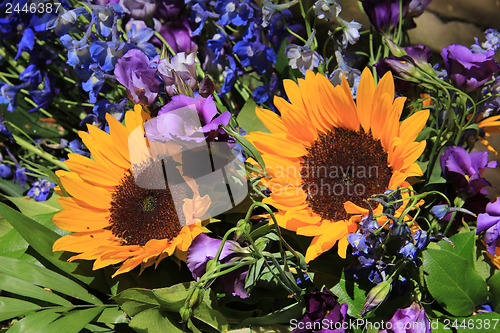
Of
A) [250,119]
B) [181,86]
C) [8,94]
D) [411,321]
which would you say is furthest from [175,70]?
[8,94]

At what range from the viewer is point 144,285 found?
0.60 metres

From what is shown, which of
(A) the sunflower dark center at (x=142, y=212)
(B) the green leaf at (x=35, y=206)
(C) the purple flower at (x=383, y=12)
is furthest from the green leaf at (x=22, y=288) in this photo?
(C) the purple flower at (x=383, y=12)

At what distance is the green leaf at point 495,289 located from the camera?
1.69ft

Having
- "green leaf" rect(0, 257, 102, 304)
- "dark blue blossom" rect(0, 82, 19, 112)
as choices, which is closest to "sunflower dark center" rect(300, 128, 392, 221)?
"green leaf" rect(0, 257, 102, 304)

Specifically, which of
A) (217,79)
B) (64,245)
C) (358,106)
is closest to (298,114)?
(358,106)

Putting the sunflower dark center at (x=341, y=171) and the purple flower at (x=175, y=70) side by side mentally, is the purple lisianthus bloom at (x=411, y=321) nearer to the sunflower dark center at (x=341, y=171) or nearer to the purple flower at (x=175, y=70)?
the sunflower dark center at (x=341, y=171)

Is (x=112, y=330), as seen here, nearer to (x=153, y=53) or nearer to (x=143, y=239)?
(x=143, y=239)

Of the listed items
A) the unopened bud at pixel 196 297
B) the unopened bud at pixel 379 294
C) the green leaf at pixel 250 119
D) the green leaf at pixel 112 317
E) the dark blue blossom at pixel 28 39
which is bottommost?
the green leaf at pixel 112 317

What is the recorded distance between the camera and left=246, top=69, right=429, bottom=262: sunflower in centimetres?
50

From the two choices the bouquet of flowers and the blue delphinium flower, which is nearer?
the bouquet of flowers

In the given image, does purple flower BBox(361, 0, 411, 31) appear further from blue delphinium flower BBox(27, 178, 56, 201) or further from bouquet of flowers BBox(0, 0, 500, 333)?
blue delphinium flower BBox(27, 178, 56, 201)

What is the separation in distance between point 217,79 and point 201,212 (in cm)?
28

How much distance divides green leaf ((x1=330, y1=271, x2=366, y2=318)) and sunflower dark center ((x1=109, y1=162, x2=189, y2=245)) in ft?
0.69

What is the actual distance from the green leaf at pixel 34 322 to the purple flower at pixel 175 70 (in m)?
0.31
